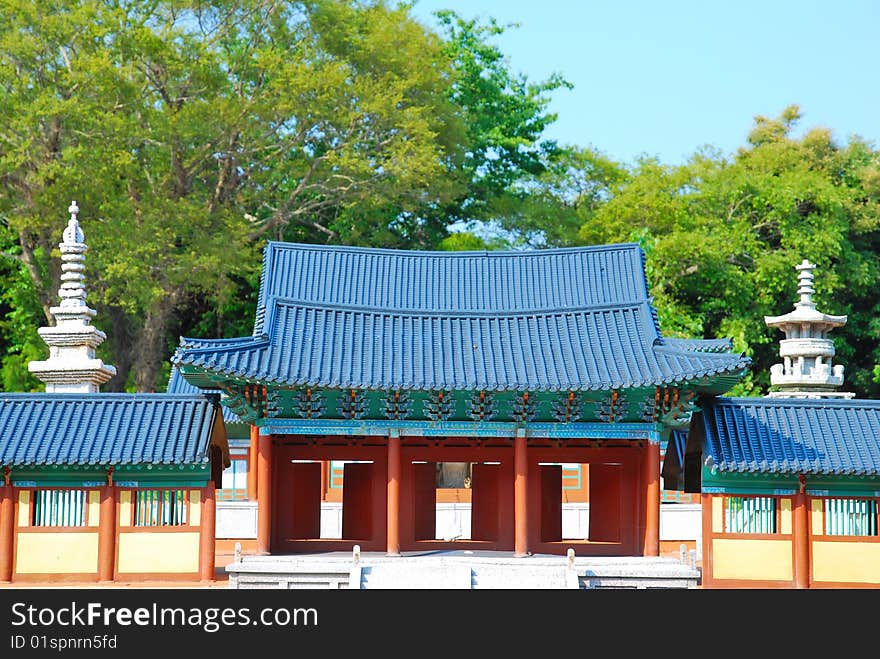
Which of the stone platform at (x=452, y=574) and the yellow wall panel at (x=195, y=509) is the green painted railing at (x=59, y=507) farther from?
the stone platform at (x=452, y=574)

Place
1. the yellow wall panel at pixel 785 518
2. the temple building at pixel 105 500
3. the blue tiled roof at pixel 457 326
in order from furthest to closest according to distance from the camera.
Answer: the blue tiled roof at pixel 457 326
the yellow wall panel at pixel 785 518
the temple building at pixel 105 500

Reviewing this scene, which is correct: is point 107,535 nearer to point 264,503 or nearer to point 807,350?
point 264,503

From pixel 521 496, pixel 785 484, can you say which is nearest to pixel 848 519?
pixel 785 484

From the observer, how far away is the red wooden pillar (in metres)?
21.2

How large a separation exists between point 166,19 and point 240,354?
837 inches

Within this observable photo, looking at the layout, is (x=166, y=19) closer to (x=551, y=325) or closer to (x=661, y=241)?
(x=661, y=241)

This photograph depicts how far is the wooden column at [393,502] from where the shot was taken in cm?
2223

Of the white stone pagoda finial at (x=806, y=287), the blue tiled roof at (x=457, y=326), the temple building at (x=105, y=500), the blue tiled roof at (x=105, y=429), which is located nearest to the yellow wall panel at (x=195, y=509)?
the temple building at (x=105, y=500)

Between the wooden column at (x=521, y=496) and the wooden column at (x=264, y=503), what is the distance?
3978mm

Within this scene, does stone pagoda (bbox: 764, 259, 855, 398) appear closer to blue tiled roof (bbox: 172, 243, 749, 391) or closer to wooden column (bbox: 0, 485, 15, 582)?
blue tiled roof (bbox: 172, 243, 749, 391)

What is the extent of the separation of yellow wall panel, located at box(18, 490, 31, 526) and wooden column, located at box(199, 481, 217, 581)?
2.65m

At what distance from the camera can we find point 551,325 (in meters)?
23.8

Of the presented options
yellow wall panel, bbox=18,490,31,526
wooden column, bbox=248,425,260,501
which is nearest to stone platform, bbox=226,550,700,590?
yellow wall panel, bbox=18,490,31,526

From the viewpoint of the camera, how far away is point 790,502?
2156cm
